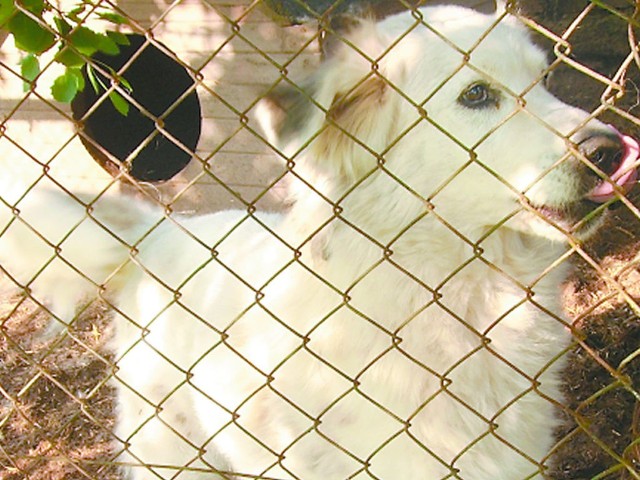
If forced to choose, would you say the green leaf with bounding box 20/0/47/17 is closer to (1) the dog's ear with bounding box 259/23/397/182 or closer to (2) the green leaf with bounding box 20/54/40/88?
(2) the green leaf with bounding box 20/54/40/88

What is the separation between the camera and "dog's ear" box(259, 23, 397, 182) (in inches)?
77.0

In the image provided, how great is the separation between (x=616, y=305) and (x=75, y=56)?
282cm

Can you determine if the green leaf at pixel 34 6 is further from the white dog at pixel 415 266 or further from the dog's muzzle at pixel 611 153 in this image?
the dog's muzzle at pixel 611 153

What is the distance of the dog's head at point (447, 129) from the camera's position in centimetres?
188

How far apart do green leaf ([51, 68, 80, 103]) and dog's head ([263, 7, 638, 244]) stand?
601 millimetres

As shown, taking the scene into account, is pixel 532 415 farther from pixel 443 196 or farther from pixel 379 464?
pixel 443 196

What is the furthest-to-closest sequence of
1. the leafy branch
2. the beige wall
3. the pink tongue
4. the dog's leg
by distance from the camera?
the beige wall < the dog's leg < the leafy branch < the pink tongue

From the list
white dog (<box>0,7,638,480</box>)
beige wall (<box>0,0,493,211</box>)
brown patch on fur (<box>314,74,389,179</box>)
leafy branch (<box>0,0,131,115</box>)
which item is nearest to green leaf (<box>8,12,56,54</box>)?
leafy branch (<box>0,0,131,115</box>)

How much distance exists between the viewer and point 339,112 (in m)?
2.05

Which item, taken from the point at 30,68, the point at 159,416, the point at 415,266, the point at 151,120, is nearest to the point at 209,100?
the point at 151,120

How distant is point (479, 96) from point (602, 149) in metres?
0.42

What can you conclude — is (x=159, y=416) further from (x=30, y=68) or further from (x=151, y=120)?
(x=151, y=120)

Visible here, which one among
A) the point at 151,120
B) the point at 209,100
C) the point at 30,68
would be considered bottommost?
the point at 151,120

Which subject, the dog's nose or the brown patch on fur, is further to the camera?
the brown patch on fur
